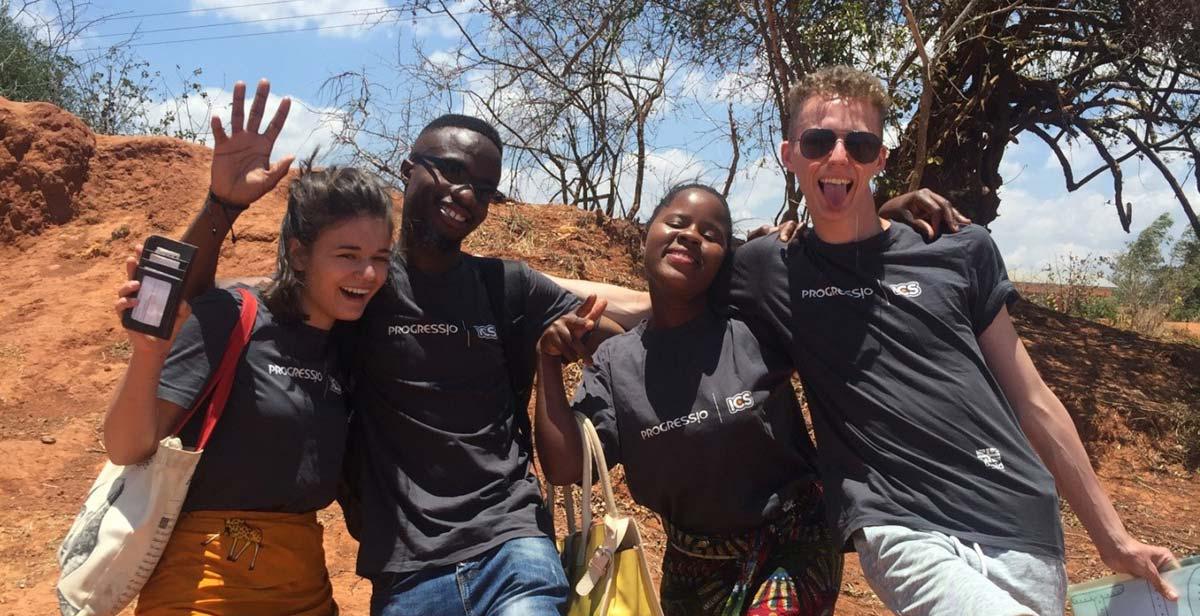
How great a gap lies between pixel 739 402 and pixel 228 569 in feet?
4.43

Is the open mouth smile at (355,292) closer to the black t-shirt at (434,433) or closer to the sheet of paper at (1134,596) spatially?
the black t-shirt at (434,433)

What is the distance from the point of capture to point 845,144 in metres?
2.60

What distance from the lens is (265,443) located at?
7.86ft

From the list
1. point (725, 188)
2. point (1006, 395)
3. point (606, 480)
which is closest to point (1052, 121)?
point (725, 188)

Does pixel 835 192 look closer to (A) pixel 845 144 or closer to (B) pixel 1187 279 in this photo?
(A) pixel 845 144

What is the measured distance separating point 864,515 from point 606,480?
64 cm

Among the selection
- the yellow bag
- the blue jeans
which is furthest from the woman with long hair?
the yellow bag

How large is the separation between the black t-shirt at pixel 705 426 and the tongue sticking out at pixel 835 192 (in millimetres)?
432

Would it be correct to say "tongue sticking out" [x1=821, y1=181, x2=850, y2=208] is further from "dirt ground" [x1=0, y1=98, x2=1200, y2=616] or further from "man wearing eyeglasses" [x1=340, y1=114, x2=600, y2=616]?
"dirt ground" [x1=0, y1=98, x2=1200, y2=616]

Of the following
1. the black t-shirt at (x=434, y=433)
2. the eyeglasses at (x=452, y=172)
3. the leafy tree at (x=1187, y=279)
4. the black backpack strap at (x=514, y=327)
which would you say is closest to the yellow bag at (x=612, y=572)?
the black t-shirt at (x=434, y=433)

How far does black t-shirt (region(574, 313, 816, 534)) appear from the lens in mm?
2578

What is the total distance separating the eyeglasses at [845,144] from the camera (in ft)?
8.52

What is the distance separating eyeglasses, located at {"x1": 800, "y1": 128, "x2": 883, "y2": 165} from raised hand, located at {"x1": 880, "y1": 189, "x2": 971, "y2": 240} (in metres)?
0.18

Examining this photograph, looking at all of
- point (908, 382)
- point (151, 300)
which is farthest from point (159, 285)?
point (908, 382)
